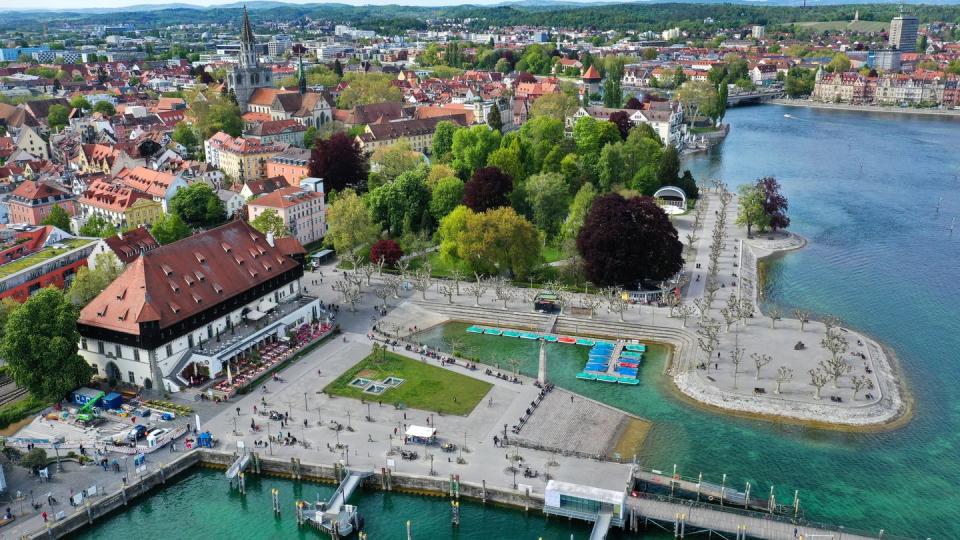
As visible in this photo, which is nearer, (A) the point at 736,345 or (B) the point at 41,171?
(A) the point at 736,345

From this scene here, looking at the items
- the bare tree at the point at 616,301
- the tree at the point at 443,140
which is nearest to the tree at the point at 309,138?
the tree at the point at 443,140

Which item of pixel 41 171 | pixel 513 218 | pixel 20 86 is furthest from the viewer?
pixel 20 86

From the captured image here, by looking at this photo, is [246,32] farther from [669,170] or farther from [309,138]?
[669,170]

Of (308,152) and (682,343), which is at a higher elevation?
(308,152)

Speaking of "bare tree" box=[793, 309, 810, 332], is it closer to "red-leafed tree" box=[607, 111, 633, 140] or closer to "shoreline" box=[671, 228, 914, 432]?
"shoreline" box=[671, 228, 914, 432]

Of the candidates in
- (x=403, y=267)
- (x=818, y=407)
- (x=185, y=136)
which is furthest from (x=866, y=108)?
(x=818, y=407)

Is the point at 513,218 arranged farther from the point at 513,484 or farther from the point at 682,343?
the point at 513,484

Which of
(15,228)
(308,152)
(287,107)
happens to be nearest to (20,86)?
(287,107)

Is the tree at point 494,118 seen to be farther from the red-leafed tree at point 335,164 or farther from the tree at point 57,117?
the tree at point 57,117
